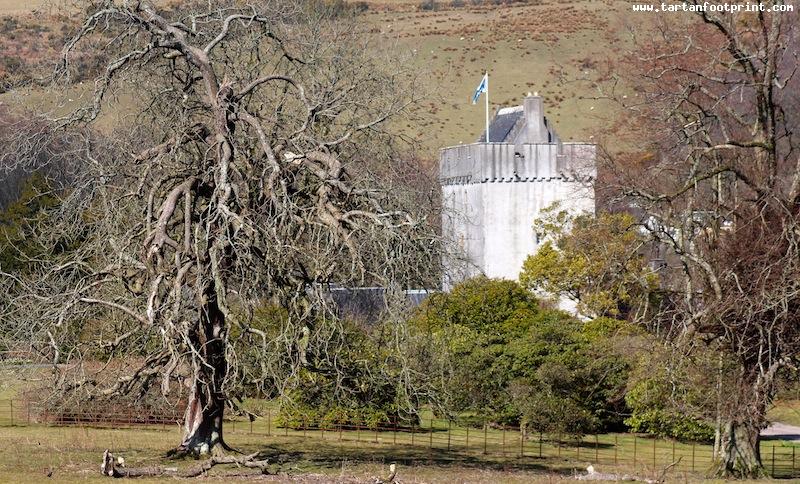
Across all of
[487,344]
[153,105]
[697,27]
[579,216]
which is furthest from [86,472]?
[697,27]

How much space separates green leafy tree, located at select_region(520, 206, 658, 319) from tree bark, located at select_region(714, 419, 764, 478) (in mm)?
22821

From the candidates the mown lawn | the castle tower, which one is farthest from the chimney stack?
the mown lawn

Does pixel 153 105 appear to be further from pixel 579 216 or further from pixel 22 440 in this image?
pixel 579 216

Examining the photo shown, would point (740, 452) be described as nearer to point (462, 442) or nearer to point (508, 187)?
point (462, 442)

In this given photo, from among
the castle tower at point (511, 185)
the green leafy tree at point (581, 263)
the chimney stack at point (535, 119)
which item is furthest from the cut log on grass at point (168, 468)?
the chimney stack at point (535, 119)

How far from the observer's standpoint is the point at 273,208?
2014 centimetres

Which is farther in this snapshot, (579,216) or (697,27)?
(697,27)

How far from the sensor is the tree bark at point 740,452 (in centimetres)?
2350

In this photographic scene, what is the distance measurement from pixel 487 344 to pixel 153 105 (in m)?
19.7

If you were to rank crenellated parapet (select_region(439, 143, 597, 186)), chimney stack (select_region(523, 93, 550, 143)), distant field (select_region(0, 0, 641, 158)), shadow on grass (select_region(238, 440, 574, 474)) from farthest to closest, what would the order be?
distant field (select_region(0, 0, 641, 158)) < chimney stack (select_region(523, 93, 550, 143)) < crenellated parapet (select_region(439, 143, 597, 186)) < shadow on grass (select_region(238, 440, 574, 474))

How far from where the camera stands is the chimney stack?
59.2 m

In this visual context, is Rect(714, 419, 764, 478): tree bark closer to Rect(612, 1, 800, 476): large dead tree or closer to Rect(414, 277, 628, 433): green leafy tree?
Rect(612, 1, 800, 476): large dead tree

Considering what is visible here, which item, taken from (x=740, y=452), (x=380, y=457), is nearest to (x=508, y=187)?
(x=380, y=457)

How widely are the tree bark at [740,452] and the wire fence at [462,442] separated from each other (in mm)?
1515
